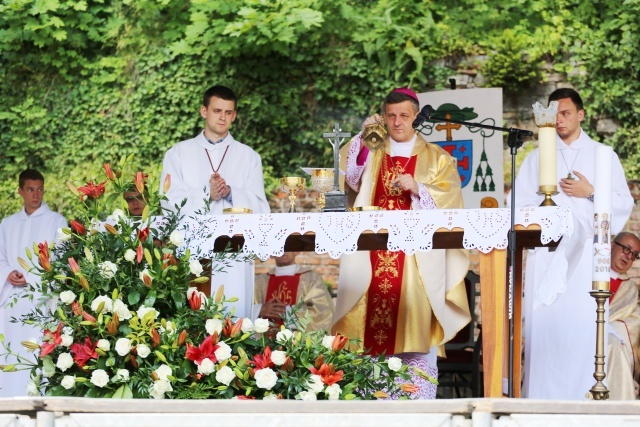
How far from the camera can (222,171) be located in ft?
23.6

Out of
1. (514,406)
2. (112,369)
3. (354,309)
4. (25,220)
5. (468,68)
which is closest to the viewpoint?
(514,406)

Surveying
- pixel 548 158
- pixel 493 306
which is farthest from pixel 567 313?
pixel 548 158

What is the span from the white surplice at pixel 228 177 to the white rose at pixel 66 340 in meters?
1.88

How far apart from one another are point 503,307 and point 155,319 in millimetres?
1675

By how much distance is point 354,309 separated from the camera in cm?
676

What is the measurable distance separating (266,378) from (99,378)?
2.35 feet

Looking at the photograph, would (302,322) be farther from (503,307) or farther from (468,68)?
(468,68)

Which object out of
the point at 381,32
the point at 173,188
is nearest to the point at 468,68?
the point at 381,32

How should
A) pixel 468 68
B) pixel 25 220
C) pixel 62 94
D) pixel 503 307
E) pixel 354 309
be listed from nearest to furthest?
1. pixel 503 307
2. pixel 354 309
3. pixel 25 220
4. pixel 468 68
5. pixel 62 94

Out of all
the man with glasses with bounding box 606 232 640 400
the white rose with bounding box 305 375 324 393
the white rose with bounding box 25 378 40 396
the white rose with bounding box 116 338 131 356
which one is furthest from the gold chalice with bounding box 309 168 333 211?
the man with glasses with bounding box 606 232 640 400

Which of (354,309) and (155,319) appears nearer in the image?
(155,319)

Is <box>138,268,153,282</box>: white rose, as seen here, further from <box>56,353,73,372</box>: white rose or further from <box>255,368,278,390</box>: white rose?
<box>255,368,278,390</box>: white rose

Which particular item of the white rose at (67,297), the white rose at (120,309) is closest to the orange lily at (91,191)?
the white rose at (67,297)

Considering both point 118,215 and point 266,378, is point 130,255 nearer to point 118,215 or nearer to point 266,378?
point 118,215
